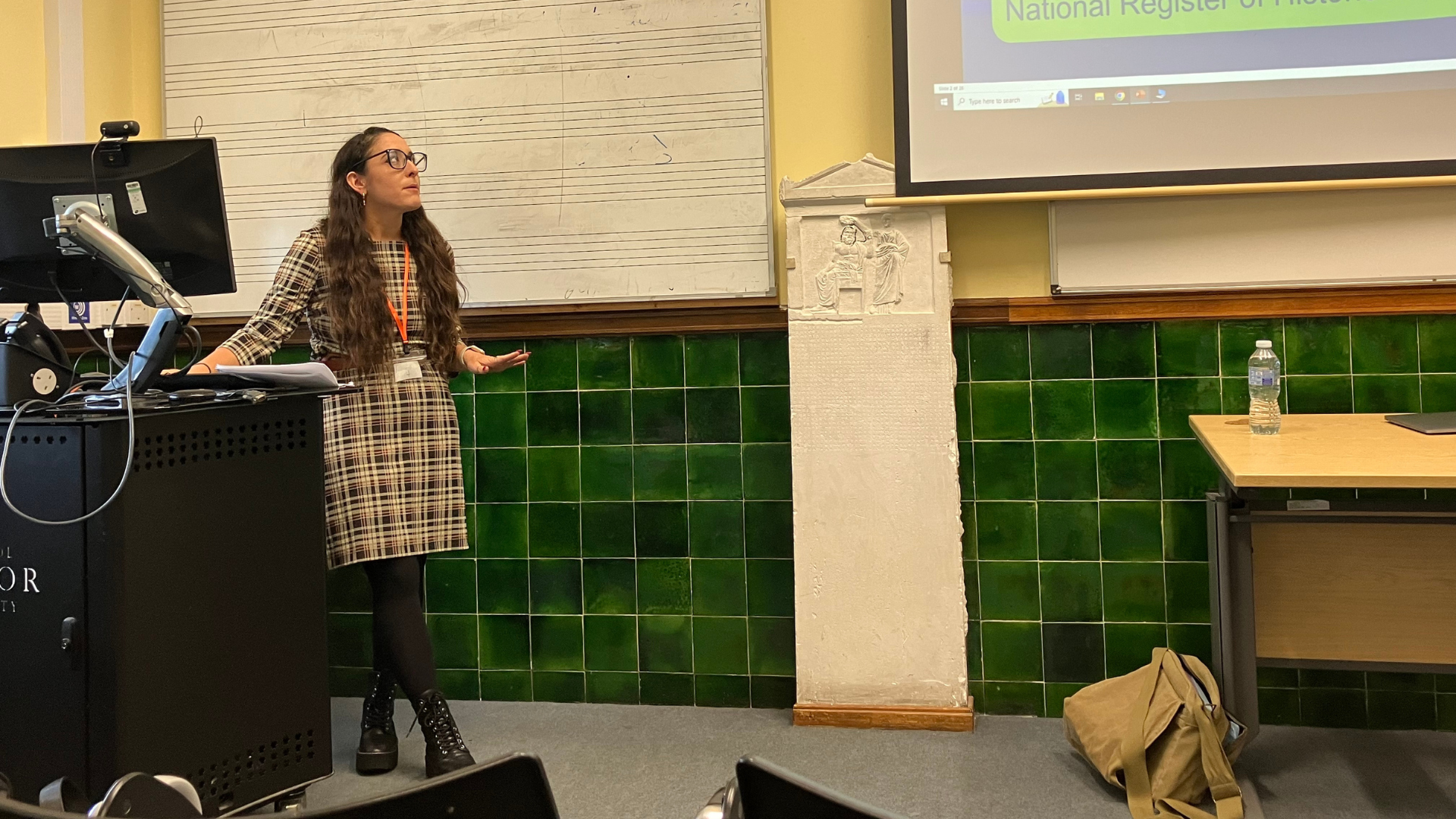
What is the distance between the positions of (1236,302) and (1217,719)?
1.10 metres

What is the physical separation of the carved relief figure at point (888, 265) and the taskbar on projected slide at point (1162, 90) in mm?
361

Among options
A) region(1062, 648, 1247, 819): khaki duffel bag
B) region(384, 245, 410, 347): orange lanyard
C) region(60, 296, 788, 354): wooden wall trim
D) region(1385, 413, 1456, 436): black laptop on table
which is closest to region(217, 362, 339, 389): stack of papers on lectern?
region(384, 245, 410, 347): orange lanyard

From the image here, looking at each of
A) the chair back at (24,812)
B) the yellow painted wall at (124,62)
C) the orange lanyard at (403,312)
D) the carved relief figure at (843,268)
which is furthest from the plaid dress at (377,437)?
the chair back at (24,812)

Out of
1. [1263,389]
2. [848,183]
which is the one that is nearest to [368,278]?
[848,183]

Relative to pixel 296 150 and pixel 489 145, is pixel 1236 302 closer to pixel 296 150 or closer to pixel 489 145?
pixel 489 145

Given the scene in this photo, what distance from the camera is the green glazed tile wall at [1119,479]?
287 centimetres

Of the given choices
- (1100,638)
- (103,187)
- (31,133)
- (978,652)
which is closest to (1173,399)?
(1100,638)

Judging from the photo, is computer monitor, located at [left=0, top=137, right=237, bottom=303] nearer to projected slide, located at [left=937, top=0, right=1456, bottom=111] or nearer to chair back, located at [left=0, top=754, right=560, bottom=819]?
chair back, located at [left=0, top=754, right=560, bottom=819]

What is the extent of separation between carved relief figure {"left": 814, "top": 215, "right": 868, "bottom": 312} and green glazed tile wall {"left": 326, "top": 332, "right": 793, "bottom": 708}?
0.24 meters

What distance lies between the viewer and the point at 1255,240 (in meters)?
2.88

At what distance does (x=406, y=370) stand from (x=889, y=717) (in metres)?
1.50

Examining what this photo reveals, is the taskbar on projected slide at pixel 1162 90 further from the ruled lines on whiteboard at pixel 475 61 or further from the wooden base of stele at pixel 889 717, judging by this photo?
the wooden base of stele at pixel 889 717

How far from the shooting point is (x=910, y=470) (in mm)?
2932

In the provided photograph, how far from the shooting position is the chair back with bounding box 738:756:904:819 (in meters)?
0.72
